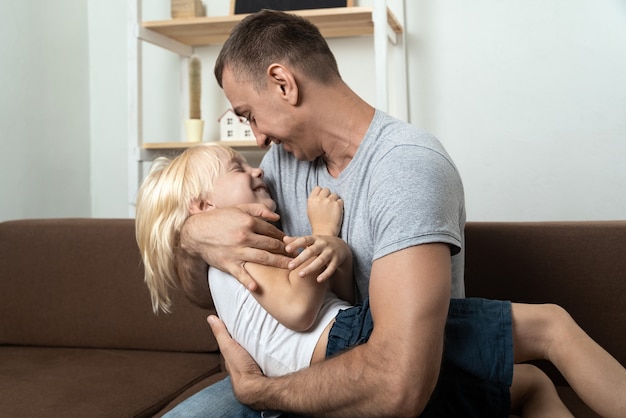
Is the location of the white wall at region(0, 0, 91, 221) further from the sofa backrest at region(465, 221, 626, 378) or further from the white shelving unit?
the sofa backrest at region(465, 221, 626, 378)

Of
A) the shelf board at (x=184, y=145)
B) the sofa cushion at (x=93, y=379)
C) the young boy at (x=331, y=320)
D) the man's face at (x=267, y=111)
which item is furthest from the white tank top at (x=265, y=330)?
the shelf board at (x=184, y=145)

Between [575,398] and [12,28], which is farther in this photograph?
[12,28]

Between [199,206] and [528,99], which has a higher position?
[528,99]

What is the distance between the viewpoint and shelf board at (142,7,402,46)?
8.52 feet

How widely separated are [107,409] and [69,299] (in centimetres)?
65

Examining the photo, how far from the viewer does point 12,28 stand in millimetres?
2916

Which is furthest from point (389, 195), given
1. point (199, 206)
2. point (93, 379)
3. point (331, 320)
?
point (93, 379)

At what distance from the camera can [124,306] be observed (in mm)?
2203

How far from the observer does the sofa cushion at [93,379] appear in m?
Answer: 1.70

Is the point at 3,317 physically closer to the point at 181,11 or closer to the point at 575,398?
the point at 181,11

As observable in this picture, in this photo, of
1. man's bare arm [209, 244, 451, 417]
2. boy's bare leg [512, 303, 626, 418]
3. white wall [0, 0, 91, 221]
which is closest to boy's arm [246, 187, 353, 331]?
man's bare arm [209, 244, 451, 417]

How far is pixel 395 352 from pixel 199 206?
63 cm

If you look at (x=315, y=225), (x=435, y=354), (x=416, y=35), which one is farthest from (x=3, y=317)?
(x=416, y=35)

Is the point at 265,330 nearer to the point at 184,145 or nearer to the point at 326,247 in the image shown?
the point at 326,247
